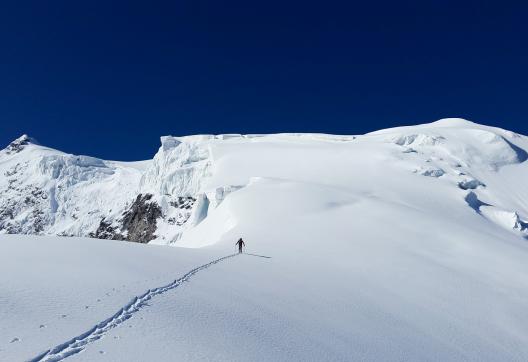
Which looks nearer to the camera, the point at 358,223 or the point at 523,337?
the point at 523,337

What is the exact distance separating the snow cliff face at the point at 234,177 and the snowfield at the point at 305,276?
21.3 inches

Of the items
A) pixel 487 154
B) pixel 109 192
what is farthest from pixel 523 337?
pixel 109 192

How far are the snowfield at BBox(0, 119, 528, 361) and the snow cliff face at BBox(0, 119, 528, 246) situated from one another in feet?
1.77

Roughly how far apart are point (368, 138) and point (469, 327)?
66.2m

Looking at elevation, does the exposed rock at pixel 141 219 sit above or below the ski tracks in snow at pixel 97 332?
above

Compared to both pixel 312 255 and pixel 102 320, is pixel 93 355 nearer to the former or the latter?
pixel 102 320

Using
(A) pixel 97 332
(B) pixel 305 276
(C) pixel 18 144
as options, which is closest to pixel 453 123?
(B) pixel 305 276

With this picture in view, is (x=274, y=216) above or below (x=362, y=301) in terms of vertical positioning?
above

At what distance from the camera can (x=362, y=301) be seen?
55.7ft

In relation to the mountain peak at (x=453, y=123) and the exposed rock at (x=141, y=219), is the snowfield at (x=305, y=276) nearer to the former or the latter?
the exposed rock at (x=141, y=219)

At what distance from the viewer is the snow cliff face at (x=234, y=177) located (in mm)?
53344

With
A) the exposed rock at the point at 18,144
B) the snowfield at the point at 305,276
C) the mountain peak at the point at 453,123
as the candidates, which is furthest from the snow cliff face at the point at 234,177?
the exposed rock at the point at 18,144

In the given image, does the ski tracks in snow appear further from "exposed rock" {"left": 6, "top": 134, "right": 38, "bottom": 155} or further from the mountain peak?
"exposed rock" {"left": 6, "top": 134, "right": 38, "bottom": 155}

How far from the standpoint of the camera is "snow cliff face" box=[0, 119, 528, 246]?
53.3m
